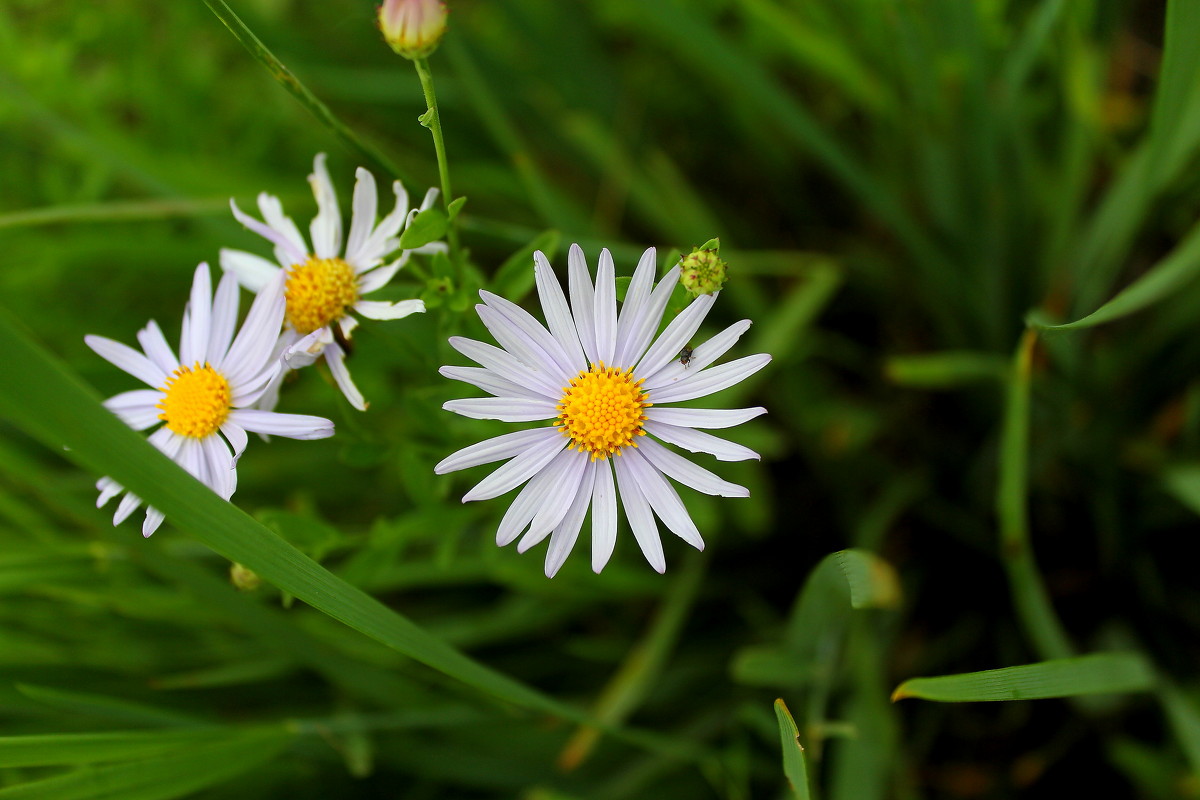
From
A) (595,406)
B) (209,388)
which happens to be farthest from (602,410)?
(209,388)

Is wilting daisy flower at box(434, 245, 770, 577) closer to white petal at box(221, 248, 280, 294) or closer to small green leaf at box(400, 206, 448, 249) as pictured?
small green leaf at box(400, 206, 448, 249)

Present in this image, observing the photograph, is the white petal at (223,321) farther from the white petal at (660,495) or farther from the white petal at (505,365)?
the white petal at (660,495)

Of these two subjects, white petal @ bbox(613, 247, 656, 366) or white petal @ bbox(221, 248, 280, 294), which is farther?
white petal @ bbox(221, 248, 280, 294)

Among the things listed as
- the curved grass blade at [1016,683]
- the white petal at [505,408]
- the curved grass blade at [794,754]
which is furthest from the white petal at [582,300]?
the curved grass blade at [1016,683]

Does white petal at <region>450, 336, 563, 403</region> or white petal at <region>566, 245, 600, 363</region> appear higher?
white petal at <region>566, 245, 600, 363</region>

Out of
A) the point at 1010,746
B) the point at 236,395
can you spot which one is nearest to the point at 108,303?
the point at 236,395

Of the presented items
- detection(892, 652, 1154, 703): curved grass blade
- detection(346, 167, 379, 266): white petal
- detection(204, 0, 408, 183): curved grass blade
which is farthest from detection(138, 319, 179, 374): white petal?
detection(892, 652, 1154, 703): curved grass blade

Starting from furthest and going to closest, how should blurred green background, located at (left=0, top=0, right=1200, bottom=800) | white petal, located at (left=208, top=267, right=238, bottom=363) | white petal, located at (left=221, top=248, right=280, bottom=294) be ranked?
blurred green background, located at (left=0, top=0, right=1200, bottom=800) → white petal, located at (left=221, top=248, right=280, bottom=294) → white petal, located at (left=208, top=267, right=238, bottom=363)
